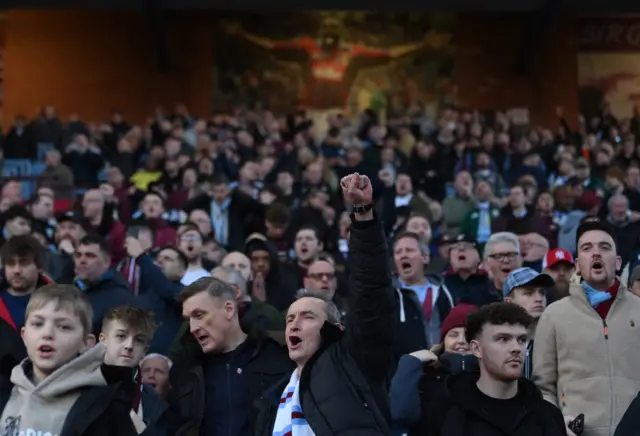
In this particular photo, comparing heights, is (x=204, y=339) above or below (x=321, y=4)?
below

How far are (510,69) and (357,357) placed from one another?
77.5 ft

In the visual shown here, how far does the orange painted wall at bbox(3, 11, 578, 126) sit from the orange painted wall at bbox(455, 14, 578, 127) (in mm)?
24

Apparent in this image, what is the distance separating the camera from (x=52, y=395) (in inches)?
165

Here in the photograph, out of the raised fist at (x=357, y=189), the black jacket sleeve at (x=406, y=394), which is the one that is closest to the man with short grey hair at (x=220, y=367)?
the black jacket sleeve at (x=406, y=394)

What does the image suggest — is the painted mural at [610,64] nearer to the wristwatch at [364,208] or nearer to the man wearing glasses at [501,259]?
the man wearing glasses at [501,259]

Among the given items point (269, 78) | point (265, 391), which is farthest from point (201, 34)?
point (265, 391)

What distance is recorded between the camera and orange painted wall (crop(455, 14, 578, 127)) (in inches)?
1079

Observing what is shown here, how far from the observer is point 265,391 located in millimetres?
5492

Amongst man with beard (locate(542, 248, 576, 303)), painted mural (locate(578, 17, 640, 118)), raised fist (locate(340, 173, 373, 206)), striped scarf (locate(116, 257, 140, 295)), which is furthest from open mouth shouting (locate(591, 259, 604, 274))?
painted mural (locate(578, 17, 640, 118))

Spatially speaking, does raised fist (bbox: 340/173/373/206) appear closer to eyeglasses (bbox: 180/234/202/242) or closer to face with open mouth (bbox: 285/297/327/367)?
face with open mouth (bbox: 285/297/327/367)

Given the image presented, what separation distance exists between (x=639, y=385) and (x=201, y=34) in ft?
75.1

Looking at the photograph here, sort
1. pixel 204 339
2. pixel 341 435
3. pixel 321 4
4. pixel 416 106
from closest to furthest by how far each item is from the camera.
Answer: pixel 341 435, pixel 204 339, pixel 321 4, pixel 416 106

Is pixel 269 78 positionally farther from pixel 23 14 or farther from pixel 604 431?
pixel 604 431

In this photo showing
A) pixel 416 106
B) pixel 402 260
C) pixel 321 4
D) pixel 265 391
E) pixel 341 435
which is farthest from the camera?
pixel 416 106
